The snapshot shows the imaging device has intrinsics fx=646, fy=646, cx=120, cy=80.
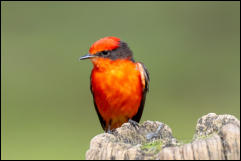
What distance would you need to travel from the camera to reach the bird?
677 cm

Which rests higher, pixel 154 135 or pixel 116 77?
pixel 116 77

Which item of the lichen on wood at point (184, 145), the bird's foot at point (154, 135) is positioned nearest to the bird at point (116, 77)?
the bird's foot at point (154, 135)

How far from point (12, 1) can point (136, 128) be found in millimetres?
16537

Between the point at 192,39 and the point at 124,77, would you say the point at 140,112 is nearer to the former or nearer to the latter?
the point at 124,77

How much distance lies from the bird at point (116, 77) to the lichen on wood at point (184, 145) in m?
2.27

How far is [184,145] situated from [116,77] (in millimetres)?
3047

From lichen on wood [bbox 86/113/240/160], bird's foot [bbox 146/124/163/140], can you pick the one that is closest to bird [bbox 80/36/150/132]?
bird's foot [bbox 146/124/163/140]

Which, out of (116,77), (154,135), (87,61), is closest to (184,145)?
(154,135)

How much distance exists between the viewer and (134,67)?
6898mm

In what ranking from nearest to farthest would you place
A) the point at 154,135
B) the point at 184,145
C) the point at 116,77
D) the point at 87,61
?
the point at 184,145 < the point at 154,135 < the point at 116,77 < the point at 87,61

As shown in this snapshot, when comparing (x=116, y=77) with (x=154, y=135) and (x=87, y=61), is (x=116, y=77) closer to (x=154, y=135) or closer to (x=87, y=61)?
(x=154, y=135)

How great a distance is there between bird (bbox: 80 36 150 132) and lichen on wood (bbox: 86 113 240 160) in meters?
2.27

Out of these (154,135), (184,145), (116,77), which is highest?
(116,77)

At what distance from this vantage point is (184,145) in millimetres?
3771
